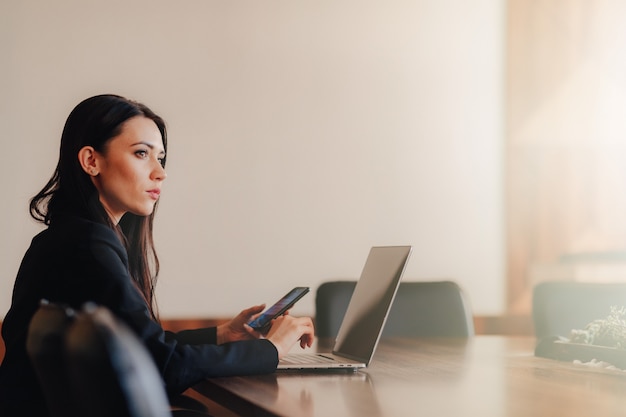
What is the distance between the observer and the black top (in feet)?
5.71

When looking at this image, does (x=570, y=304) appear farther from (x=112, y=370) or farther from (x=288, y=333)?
(x=112, y=370)

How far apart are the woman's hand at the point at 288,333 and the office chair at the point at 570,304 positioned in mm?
1295

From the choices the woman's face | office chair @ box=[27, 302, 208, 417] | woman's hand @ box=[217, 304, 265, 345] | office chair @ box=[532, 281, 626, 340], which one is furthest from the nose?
office chair @ box=[532, 281, 626, 340]

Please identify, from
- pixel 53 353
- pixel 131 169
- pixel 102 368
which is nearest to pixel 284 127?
pixel 131 169

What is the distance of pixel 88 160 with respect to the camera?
212 centimetres

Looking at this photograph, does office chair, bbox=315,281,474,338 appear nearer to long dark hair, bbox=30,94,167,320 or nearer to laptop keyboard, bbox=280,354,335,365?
laptop keyboard, bbox=280,354,335,365

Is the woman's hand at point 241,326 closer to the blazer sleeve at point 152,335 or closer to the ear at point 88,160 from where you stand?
the blazer sleeve at point 152,335

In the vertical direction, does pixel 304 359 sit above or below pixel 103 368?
below

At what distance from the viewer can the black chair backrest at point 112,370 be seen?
949 mm

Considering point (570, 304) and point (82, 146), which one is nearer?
point (82, 146)

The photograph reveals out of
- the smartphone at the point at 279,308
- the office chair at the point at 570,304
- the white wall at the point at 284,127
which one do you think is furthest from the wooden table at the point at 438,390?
the white wall at the point at 284,127

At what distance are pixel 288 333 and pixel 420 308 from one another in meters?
1.12

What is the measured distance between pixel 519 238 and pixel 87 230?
325 centimetres


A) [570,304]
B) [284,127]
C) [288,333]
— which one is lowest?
[570,304]
